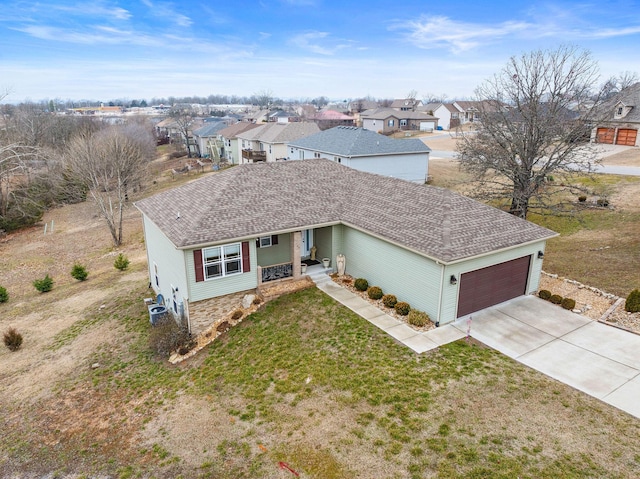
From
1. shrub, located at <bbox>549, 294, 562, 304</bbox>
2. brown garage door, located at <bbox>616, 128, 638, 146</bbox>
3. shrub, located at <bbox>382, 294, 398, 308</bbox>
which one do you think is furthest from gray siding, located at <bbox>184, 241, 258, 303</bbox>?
brown garage door, located at <bbox>616, 128, 638, 146</bbox>

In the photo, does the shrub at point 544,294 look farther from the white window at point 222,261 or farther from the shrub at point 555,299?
the white window at point 222,261

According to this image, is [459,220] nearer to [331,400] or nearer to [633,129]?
[331,400]

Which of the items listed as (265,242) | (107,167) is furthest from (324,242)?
(107,167)

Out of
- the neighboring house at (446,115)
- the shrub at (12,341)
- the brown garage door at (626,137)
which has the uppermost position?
the neighboring house at (446,115)

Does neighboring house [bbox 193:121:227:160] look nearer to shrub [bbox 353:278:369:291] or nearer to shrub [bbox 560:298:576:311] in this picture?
shrub [bbox 353:278:369:291]

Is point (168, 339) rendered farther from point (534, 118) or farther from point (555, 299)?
point (534, 118)

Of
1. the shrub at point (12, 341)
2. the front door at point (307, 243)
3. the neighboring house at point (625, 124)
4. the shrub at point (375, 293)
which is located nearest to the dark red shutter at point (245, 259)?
the front door at point (307, 243)
